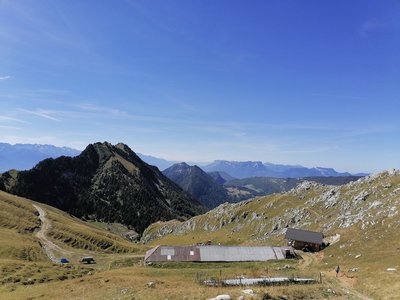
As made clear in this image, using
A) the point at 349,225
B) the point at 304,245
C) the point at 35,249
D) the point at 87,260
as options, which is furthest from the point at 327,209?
the point at 35,249

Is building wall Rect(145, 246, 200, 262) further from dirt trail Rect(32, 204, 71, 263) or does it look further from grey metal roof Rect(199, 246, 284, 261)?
dirt trail Rect(32, 204, 71, 263)

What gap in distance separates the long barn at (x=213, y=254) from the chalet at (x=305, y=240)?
13.9 m

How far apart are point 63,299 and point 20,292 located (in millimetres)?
13241

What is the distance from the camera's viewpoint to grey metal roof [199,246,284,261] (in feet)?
305

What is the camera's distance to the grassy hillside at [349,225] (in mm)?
63875

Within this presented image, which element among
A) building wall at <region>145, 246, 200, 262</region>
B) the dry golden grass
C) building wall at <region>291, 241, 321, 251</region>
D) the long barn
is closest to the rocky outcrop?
building wall at <region>291, 241, 321, 251</region>

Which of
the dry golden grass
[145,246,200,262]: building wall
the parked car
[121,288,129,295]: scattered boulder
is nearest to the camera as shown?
the dry golden grass

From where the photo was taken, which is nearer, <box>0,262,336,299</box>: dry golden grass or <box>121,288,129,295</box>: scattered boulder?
<box>0,262,336,299</box>: dry golden grass

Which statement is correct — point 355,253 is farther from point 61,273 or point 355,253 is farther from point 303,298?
point 61,273

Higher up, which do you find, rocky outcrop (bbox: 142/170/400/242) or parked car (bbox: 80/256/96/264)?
rocky outcrop (bbox: 142/170/400/242)

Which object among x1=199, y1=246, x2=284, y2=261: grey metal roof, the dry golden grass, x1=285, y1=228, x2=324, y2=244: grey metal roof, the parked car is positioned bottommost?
the parked car

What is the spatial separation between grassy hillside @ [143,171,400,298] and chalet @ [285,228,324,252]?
668 cm

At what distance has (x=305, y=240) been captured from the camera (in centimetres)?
11100

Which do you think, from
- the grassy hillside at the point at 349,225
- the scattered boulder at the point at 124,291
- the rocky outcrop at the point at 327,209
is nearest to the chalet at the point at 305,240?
the grassy hillside at the point at 349,225
